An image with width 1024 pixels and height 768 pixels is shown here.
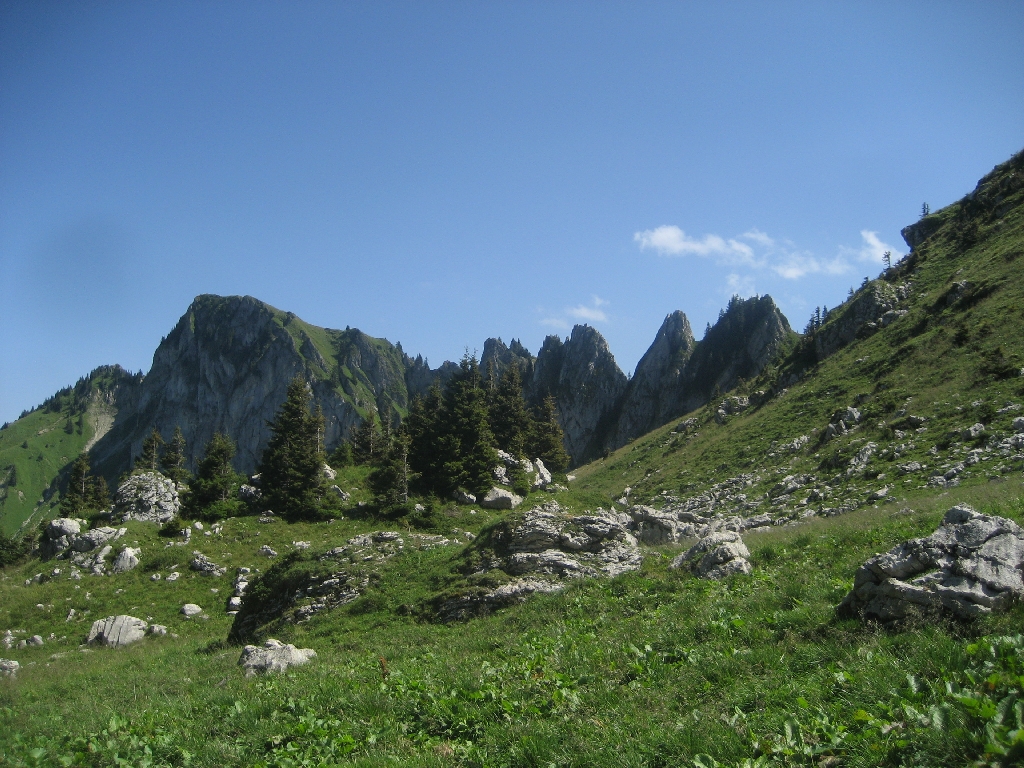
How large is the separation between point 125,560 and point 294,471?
1040 cm

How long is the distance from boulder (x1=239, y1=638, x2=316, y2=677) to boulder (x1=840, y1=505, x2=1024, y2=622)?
450 inches

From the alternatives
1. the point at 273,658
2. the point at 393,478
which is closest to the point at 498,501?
the point at 393,478

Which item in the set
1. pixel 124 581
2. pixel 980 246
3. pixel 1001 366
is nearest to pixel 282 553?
pixel 124 581

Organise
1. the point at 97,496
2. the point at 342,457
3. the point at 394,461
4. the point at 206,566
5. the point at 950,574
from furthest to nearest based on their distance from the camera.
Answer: the point at 97,496 < the point at 342,457 < the point at 394,461 < the point at 206,566 < the point at 950,574

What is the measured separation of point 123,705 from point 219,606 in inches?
670

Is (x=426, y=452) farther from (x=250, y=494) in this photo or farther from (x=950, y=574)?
(x=950, y=574)

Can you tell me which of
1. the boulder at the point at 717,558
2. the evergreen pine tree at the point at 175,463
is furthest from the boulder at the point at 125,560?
the boulder at the point at 717,558

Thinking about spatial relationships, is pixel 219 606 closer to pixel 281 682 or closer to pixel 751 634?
pixel 281 682

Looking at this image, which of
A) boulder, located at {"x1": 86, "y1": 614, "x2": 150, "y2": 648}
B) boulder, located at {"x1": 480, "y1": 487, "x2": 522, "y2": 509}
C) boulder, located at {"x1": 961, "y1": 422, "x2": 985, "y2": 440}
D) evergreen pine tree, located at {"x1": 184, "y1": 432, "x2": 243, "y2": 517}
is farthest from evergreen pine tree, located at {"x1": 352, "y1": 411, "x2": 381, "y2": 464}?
boulder, located at {"x1": 961, "y1": 422, "x2": 985, "y2": 440}

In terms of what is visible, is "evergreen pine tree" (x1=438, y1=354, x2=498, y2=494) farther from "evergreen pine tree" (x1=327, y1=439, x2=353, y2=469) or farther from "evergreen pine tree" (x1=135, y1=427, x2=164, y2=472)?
"evergreen pine tree" (x1=135, y1=427, x2=164, y2=472)

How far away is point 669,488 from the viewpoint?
159ft

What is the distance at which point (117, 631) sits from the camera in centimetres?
2330

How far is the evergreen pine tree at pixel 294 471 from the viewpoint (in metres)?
36.4

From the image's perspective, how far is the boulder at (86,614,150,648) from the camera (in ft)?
75.4
